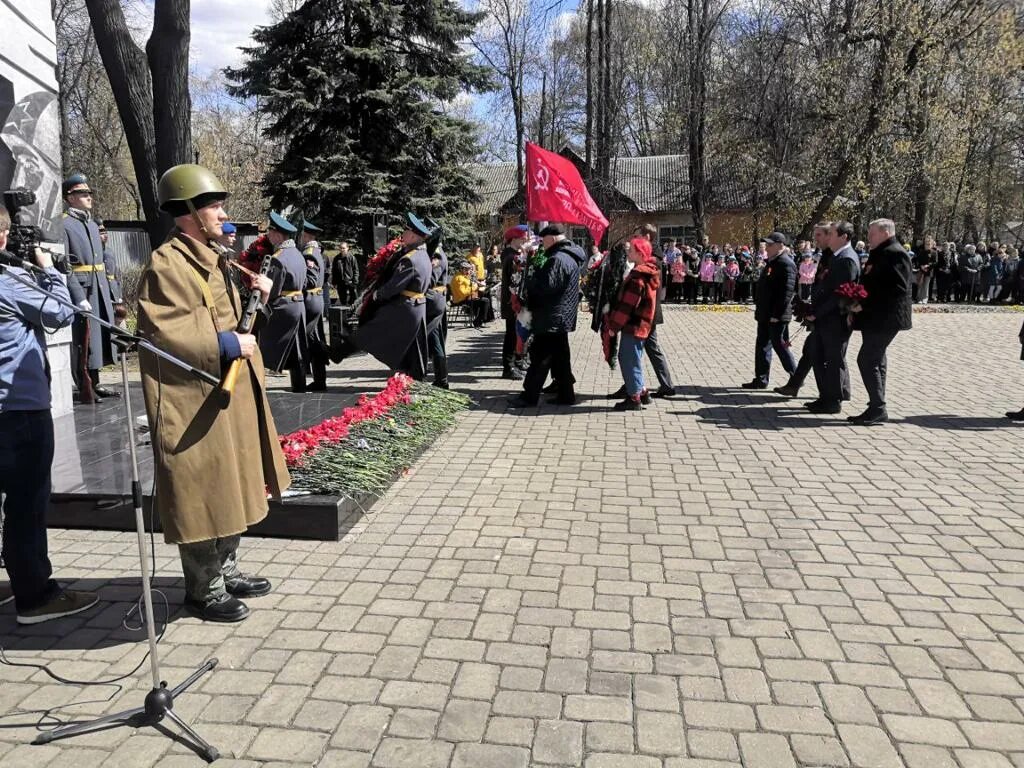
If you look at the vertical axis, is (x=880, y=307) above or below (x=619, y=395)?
above

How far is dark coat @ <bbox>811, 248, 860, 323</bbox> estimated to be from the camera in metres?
7.88

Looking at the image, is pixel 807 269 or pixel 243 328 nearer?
pixel 243 328

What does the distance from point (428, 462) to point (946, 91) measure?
88.1 feet

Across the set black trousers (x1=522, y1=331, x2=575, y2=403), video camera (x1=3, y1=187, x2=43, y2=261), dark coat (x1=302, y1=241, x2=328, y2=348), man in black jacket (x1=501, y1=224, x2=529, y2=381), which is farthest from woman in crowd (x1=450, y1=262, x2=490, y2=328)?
video camera (x1=3, y1=187, x2=43, y2=261)

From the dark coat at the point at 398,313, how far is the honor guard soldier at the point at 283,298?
68cm

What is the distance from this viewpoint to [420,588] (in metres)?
4.05

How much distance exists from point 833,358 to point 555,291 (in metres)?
2.99

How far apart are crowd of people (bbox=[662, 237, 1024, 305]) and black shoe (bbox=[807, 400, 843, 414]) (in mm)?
15504

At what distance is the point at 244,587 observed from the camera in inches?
154

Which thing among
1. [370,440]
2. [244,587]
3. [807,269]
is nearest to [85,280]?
[370,440]

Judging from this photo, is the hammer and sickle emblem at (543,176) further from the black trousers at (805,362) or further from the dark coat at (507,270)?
the black trousers at (805,362)

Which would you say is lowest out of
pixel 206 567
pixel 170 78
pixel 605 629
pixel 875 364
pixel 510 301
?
pixel 605 629

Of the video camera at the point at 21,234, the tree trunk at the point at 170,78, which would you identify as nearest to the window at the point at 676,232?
the tree trunk at the point at 170,78

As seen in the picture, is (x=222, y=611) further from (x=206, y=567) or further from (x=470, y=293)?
(x=470, y=293)
